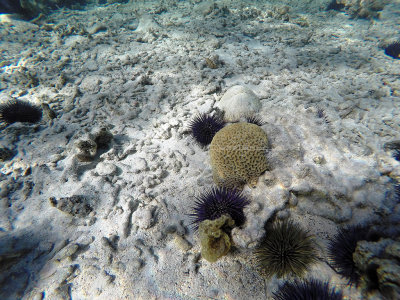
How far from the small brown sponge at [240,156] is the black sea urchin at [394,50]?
620 centimetres

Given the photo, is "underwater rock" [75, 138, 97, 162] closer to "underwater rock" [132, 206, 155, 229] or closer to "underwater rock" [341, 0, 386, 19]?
"underwater rock" [132, 206, 155, 229]

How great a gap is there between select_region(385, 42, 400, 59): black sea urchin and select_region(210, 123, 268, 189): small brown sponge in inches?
244

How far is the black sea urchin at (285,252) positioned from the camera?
201 centimetres

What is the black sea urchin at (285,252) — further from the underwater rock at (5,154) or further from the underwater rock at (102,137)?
the underwater rock at (5,154)

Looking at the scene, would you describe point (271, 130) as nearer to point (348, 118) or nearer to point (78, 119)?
point (348, 118)

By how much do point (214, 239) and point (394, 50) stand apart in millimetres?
7732

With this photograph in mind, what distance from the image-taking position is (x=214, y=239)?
2.15 metres

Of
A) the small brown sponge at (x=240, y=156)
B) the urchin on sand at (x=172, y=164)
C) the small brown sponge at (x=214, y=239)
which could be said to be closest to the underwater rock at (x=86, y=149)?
the urchin on sand at (x=172, y=164)

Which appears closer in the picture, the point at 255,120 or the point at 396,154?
the point at 396,154

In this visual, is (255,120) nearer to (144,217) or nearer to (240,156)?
(240,156)

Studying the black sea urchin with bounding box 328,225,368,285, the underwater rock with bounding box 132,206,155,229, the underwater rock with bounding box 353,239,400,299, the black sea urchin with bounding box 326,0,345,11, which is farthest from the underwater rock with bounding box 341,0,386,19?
the underwater rock with bounding box 132,206,155,229

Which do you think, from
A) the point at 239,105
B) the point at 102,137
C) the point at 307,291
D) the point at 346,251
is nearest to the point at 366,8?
the point at 239,105

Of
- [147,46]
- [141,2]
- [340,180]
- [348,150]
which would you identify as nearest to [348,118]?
[348,150]

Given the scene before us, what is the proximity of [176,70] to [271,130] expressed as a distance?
349 cm
